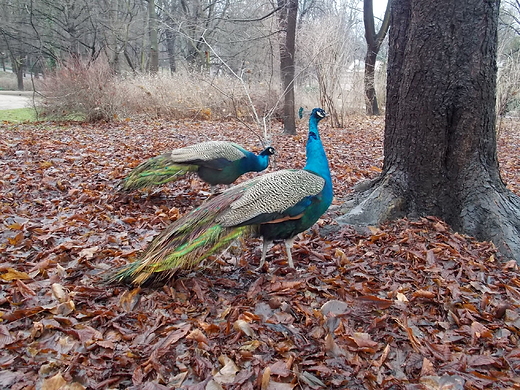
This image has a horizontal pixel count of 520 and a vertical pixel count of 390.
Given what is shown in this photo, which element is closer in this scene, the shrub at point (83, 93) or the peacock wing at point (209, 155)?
the peacock wing at point (209, 155)

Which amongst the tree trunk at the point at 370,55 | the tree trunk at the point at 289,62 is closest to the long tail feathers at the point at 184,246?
the tree trunk at the point at 289,62

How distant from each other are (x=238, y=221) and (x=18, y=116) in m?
13.5

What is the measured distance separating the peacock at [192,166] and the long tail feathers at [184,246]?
1.82 meters

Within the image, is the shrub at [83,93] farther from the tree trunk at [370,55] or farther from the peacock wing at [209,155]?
the tree trunk at [370,55]

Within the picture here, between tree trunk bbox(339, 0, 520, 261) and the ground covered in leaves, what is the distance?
0.77 ft

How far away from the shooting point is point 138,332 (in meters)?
2.23

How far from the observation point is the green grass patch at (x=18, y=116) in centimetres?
1242

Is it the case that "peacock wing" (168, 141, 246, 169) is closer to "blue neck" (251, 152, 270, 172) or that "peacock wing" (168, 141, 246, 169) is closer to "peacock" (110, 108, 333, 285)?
"blue neck" (251, 152, 270, 172)

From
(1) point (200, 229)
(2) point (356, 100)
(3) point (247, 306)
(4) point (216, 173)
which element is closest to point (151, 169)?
(4) point (216, 173)

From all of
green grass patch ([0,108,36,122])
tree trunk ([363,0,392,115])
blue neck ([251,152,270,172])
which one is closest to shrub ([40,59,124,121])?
green grass patch ([0,108,36,122])

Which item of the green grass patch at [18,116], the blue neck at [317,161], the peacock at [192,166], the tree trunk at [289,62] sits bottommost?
the green grass patch at [18,116]

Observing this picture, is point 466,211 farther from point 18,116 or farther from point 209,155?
point 18,116

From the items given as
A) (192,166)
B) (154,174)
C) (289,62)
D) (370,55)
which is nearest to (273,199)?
(192,166)

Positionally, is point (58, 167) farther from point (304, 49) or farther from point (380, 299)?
point (304, 49)
